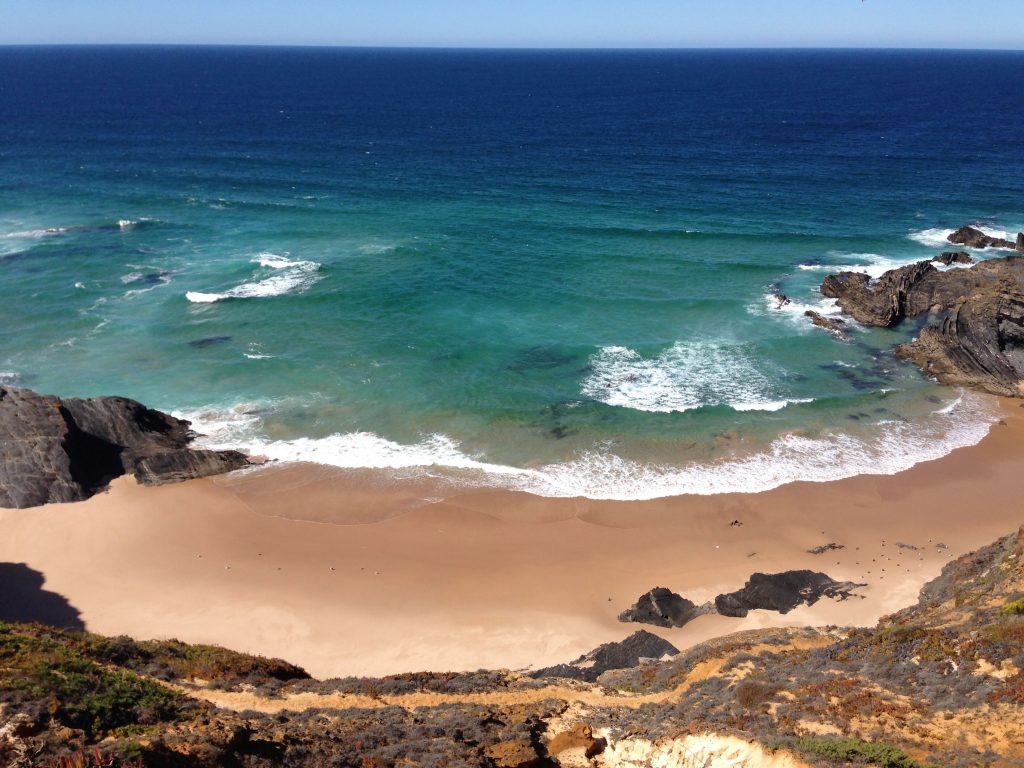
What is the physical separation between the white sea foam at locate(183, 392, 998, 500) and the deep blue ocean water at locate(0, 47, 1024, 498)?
0.15m

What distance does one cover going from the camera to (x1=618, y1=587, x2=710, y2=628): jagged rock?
88.5 feet

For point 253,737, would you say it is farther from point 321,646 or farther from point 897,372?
point 897,372

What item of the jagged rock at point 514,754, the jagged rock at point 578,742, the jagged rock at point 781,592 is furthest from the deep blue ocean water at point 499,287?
the jagged rock at point 514,754

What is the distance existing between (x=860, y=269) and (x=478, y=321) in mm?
32195

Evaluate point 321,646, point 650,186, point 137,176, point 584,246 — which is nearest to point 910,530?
point 321,646

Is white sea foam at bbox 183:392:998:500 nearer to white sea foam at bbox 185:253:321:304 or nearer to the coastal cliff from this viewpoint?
the coastal cliff

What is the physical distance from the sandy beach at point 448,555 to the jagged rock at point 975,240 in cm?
3306

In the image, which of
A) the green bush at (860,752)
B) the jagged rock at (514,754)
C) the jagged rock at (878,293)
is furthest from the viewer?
the jagged rock at (878,293)

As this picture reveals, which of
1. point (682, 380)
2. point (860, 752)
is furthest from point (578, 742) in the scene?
point (682, 380)

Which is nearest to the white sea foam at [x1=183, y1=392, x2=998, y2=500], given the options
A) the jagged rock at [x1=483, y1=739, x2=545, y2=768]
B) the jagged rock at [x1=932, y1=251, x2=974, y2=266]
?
the jagged rock at [x1=483, y1=739, x2=545, y2=768]

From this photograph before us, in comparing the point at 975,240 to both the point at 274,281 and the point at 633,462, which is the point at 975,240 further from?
the point at 274,281

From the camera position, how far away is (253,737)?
50.3ft

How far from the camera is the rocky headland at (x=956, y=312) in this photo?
1716 inches

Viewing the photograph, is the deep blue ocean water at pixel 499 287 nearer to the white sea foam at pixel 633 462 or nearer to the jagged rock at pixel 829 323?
the white sea foam at pixel 633 462
